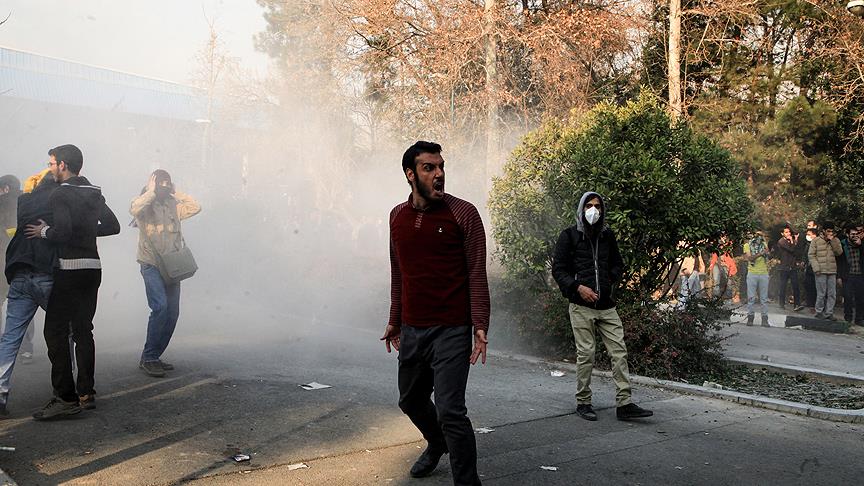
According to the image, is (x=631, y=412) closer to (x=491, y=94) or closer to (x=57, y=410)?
(x=57, y=410)

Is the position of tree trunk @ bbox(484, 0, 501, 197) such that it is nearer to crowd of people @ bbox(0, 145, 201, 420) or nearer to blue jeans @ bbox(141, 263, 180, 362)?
blue jeans @ bbox(141, 263, 180, 362)

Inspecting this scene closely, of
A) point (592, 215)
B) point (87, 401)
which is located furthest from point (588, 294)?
point (87, 401)

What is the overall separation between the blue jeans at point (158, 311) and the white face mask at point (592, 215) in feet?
12.1

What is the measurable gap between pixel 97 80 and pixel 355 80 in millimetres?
9697

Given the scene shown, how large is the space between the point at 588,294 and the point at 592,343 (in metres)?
0.41

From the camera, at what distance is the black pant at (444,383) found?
394cm

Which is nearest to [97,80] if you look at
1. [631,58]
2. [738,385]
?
[631,58]

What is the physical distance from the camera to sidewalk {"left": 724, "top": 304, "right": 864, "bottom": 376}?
977 centimetres

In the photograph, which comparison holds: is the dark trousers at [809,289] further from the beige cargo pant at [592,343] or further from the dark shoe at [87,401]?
the dark shoe at [87,401]

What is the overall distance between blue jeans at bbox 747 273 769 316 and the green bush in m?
6.54

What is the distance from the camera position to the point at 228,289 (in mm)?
17406

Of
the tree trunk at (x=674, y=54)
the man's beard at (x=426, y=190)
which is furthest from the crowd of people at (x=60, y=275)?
the tree trunk at (x=674, y=54)

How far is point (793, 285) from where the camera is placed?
17062 mm

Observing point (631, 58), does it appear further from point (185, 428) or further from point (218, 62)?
point (218, 62)
